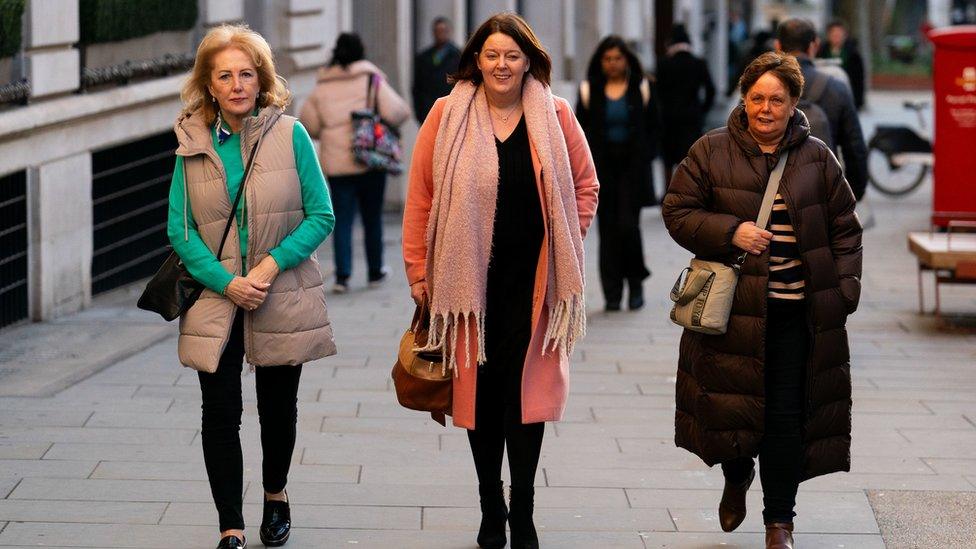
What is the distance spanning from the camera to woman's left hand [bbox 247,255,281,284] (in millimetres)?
5344

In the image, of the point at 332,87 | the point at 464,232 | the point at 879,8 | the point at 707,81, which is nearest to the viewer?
the point at 464,232

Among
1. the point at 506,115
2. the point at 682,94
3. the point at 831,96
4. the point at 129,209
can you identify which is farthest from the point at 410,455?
the point at 682,94

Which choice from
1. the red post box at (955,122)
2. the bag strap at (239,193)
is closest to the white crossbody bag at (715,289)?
the bag strap at (239,193)

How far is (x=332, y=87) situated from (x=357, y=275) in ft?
5.21

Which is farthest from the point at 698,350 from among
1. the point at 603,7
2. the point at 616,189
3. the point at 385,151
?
the point at 603,7

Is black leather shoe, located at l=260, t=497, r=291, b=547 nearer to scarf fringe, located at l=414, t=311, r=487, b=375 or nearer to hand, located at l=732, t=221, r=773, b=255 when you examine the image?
scarf fringe, located at l=414, t=311, r=487, b=375

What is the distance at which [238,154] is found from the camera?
213 inches

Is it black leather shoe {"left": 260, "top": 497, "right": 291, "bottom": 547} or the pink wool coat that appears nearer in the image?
the pink wool coat

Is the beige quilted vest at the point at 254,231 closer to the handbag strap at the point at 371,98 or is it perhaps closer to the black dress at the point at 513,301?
the black dress at the point at 513,301

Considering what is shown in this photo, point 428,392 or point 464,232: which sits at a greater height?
point 464,232

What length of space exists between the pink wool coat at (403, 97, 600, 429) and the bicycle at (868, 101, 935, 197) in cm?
1364

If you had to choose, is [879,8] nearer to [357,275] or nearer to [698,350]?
[357,275]

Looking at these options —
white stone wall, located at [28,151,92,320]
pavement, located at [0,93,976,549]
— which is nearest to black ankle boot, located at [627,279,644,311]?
pavement, located at [0,93,976,549]

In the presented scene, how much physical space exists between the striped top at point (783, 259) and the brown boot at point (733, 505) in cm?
64
